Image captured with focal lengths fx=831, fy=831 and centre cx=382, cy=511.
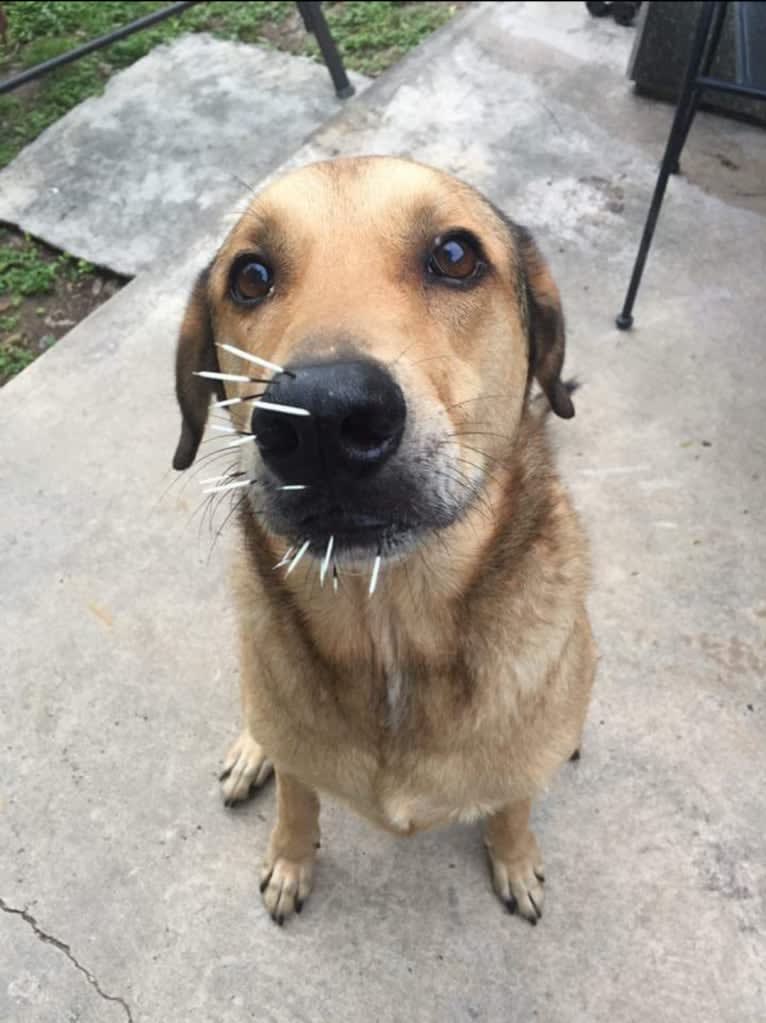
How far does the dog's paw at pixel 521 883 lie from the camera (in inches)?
90.7

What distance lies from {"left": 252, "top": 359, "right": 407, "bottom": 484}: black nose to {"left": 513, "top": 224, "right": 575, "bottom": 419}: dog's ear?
33.6 inches

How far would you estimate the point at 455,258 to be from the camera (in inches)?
71.7

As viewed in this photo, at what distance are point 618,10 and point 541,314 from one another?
3.95 m

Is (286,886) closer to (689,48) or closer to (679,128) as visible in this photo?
(679,128)

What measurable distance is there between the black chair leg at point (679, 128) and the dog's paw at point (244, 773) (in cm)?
233

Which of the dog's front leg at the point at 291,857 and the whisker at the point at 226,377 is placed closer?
the whisker at the point at 226,377

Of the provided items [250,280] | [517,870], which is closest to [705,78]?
[250,280]

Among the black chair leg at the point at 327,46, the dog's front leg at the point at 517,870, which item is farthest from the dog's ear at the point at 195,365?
the black chair leg at the point at 327,46

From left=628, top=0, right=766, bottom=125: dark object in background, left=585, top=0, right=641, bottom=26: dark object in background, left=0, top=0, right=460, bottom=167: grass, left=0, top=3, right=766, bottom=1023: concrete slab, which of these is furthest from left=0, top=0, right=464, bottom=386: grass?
left=0, top=3, right=766, bottom=1023: concrete slab

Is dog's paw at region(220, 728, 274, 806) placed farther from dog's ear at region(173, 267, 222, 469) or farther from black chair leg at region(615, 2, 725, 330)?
black chair leg at region(615, 2, 725, 330)

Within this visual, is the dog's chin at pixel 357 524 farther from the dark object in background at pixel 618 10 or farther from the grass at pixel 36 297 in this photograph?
the dark object in background at pixel 618 10

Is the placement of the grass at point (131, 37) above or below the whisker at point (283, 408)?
below

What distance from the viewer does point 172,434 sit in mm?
3432

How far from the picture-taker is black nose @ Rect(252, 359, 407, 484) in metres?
1.23
